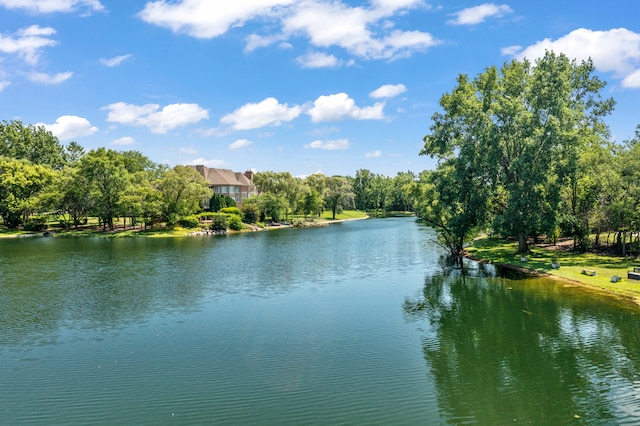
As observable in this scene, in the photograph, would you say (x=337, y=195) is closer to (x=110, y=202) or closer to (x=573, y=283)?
(x=110, y=202)

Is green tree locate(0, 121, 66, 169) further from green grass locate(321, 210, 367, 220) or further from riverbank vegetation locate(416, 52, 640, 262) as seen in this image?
riverbank vegetation locate(416, 52, 640, 262)

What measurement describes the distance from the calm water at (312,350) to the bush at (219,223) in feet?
141

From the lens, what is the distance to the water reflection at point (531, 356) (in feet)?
41.4

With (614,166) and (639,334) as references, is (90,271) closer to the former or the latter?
(639,334)

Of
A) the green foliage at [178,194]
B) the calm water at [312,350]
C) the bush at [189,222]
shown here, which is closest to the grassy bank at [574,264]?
the calm water at [312,350]

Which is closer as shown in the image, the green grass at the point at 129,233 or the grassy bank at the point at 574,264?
the grassy bank at the point at 574,264

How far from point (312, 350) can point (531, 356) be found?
8.54 meters

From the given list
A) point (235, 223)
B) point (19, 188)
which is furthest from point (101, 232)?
point (235, 223)

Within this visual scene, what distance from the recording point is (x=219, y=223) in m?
77.5

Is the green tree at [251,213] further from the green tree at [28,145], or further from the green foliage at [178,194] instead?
the green tree at [28,145]

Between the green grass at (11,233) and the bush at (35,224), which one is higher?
the bush at (35,224)

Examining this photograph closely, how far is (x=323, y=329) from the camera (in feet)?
66.7

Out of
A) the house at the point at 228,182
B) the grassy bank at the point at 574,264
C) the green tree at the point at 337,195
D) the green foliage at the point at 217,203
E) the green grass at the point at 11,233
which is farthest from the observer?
the green tree at the point at 337,195

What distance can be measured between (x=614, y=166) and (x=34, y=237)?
260 feet
